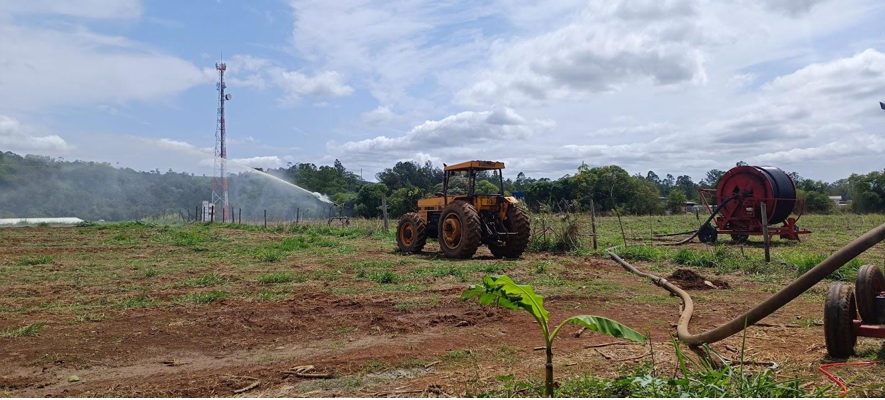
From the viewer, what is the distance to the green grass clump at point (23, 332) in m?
5.67

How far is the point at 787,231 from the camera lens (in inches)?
650

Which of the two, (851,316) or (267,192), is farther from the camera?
(267,192)

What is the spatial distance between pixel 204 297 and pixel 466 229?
6503mm

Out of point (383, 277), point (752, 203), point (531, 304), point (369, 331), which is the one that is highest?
point (752, 203)

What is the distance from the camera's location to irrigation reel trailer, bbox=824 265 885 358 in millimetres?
4496

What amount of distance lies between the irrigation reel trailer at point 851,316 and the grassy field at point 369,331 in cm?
25

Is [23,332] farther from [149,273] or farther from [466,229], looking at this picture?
[466,229]

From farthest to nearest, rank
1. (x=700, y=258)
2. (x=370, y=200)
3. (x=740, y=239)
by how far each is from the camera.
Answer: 1. (x=370, y=200)
2. (x=740, y=239)
3. (x=700, y=258)

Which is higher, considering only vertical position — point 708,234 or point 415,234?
point 415,234

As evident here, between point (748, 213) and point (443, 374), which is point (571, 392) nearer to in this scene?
point (443, 374)

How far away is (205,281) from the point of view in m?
9.34

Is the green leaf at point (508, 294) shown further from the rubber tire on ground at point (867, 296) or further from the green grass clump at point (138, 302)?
the green grass clump at point (138, 302)

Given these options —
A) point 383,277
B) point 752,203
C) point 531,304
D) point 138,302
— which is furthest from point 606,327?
point 752,203

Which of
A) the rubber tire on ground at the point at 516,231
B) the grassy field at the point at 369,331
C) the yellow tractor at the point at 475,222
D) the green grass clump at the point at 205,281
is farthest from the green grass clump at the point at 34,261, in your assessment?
the rubber tire on ground at the point at 516,231
